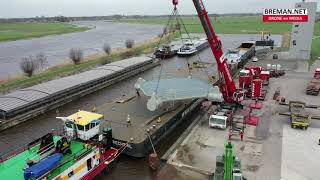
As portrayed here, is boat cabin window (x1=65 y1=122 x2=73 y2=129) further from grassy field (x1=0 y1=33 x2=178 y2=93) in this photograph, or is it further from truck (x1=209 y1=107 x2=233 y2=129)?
grassy field (x1=0 y1=33 x2=178 y2=93)

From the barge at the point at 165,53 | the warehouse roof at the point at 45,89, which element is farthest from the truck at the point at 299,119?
the barge at the point at 165,53

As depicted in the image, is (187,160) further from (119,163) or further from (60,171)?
(60,171)

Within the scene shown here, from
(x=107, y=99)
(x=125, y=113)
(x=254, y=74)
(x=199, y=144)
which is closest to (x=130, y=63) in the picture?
(x=107, y=99)

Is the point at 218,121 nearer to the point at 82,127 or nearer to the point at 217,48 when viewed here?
the point at 217,48

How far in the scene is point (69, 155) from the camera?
73.6 ft

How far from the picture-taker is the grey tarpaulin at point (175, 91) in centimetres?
3083

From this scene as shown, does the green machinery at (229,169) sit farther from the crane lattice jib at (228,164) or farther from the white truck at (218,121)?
the white truck at (218,121)

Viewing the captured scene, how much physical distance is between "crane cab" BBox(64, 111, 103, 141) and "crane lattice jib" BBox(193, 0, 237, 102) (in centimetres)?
1567

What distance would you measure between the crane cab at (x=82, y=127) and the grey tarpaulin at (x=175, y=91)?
23.6 ft

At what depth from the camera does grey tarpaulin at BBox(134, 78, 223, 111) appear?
30.8 m

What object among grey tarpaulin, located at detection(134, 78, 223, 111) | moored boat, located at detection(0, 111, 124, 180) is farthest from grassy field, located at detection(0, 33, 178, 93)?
moored boat, located at detection(0, 111, 124, 180)

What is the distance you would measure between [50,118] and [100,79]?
1398cm

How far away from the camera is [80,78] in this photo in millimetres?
48344

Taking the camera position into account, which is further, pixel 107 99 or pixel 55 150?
pixel 107 99
